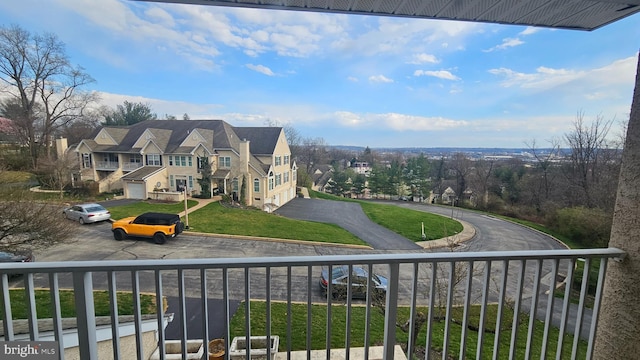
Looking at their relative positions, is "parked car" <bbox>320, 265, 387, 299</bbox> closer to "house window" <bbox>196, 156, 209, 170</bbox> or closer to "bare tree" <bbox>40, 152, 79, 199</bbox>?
"bare tree" <bbox>40, 152, 79, 199</bbox>

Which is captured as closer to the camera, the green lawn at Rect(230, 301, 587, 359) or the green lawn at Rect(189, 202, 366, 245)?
the green lawn at Rect(230, 301, 587, 359)

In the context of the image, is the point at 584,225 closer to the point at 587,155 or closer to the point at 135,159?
the point at 587,155

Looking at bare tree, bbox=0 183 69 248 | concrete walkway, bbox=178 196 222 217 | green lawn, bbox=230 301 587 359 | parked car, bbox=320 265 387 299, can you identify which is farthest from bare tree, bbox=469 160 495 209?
bare tree, bbox=0 183 69 248

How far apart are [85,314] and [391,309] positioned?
101 centimetres

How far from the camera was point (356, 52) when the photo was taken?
4027mm

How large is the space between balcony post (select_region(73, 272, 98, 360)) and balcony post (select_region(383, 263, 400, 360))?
3.14 ft

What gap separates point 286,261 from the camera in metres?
0.85

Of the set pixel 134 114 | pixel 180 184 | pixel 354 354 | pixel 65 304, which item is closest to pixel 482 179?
pixel 354 354

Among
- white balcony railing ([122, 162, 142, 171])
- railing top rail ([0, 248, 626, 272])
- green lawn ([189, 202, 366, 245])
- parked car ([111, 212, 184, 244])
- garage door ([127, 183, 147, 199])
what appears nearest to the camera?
railing top rail ([0, 248, 626, 272])

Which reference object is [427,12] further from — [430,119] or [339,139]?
[430,119]

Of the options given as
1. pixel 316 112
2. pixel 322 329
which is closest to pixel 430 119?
pixel 316 112

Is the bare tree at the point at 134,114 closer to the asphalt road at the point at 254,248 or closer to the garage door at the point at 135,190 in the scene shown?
the garage door at the point at 135,190

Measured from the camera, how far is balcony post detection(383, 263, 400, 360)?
3.00ft

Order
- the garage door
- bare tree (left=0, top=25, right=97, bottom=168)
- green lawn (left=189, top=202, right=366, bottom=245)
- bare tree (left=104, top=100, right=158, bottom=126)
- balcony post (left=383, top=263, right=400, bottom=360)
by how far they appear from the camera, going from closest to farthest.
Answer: balcony post (left=383, top=263, right=400, bottom=360) → bare tree (left=0, top=25, right=97, bottom=168) → green lawn (left=189, top=202, right=366, bottom=245) → the garage door → bare tree (left=104, top=100, right=158, bottom=126)
